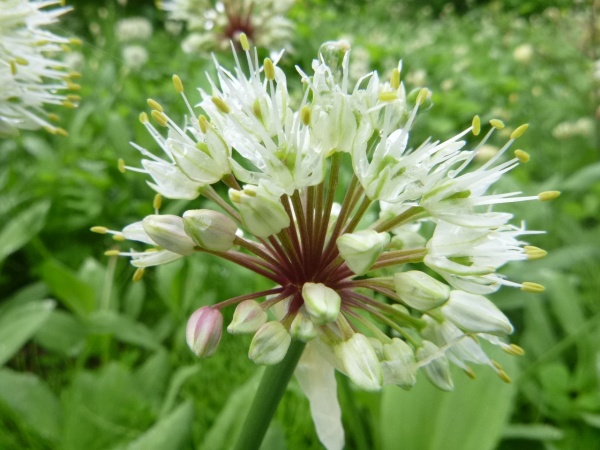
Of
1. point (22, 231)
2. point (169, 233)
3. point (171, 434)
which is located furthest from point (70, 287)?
point (169, 233)

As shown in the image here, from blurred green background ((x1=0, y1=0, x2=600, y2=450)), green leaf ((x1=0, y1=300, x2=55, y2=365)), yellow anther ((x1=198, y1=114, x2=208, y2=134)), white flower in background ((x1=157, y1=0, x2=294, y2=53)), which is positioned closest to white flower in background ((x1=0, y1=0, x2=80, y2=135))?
blurred green background ((x1=0, y1=0, x2=600, y2=450))

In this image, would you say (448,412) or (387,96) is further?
(448,412)

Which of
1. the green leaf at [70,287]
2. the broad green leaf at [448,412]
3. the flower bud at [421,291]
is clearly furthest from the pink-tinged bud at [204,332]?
the green leaf at [70,287]

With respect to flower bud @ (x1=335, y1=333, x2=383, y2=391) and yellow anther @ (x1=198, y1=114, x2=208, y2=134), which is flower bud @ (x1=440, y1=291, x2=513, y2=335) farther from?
yellow anther @ (x1=198, y1=114, x2=208, y2=134)

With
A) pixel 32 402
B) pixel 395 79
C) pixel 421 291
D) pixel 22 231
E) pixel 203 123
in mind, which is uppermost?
pixel 395 79

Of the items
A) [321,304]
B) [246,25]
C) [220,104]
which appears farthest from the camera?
[246,25]

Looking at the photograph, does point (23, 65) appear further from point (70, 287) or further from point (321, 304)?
point (321, 304)

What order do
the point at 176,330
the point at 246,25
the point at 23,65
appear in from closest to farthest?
the point at 23,65, the point at 176,330, the point at 246,25

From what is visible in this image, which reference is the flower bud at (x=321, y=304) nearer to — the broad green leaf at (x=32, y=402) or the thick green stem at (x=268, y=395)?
the thick green stem at (x=268, y=395)
